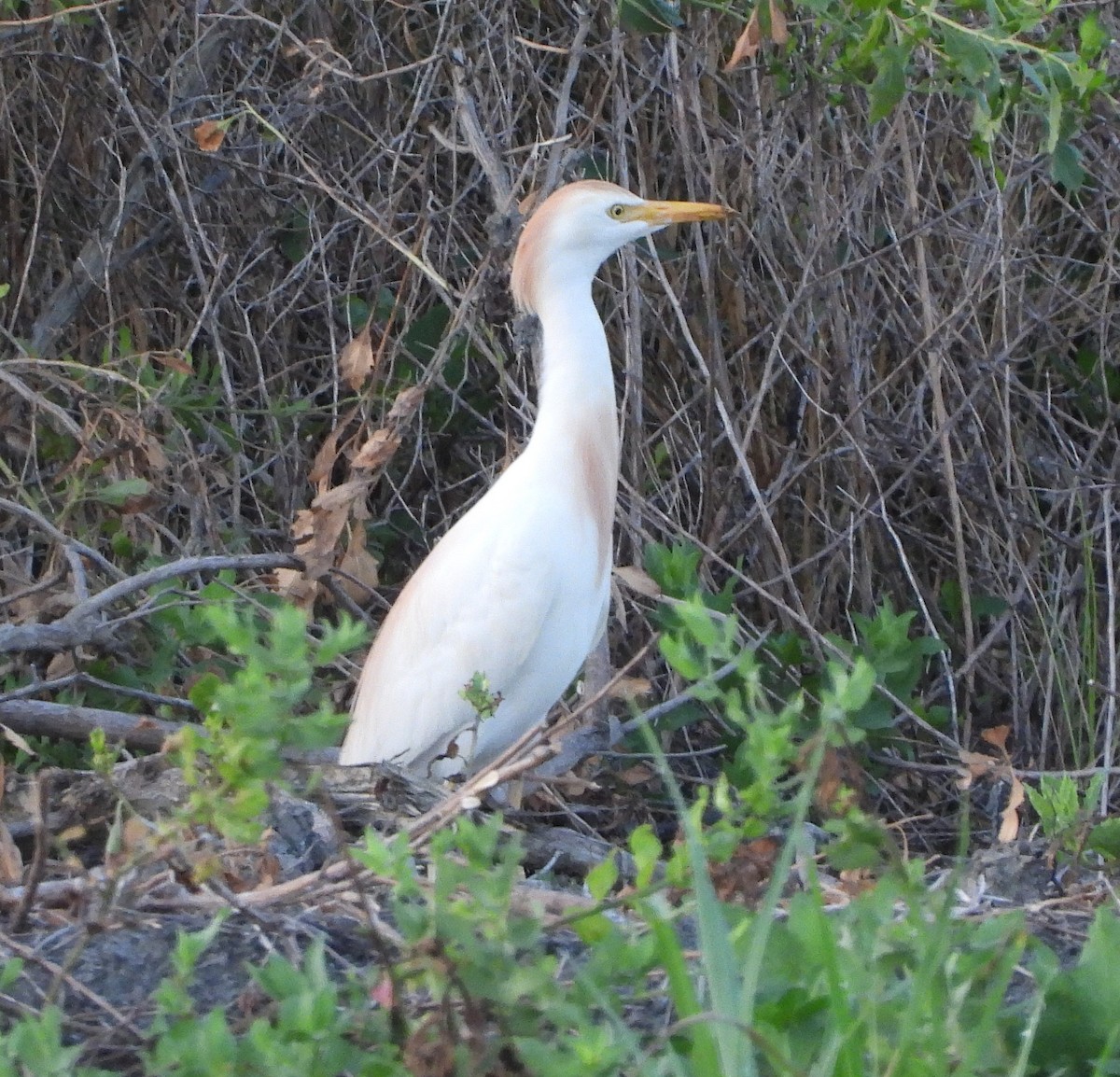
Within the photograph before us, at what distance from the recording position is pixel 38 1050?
1.02 metres

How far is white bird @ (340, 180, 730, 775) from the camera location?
2.46 m

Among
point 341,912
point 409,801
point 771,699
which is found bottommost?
point 771,699

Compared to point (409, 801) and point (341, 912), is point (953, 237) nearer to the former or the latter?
point (409, 801)

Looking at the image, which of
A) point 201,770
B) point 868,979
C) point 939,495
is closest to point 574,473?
point 939,495

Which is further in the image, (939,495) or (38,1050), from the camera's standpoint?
(939,495)

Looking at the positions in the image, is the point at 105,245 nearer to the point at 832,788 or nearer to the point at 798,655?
the point at 798,655

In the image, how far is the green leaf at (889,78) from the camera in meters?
2.08

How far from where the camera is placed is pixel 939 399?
2975 mm

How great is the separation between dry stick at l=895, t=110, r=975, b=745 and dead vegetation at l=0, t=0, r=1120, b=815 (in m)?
0.01

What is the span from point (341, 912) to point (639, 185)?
1.91m

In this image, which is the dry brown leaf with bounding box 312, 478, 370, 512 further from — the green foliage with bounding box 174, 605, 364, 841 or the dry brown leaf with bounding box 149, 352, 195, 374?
the green foliage with bounding box 174, 605, 364, 841

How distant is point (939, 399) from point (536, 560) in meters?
0.95

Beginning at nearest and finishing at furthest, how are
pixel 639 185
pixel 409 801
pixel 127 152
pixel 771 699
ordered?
pixel 409 801 → pixel 771 699 → pixel 639 185 → pixel 127 152

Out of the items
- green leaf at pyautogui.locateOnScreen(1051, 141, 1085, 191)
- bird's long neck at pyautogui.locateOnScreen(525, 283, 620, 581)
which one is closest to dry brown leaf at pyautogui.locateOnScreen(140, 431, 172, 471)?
bird's long neck at pyautogui.locateOnScreen(525, 283, 620, 581)
